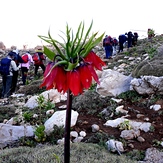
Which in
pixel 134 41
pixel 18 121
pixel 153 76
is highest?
pixel 134 41

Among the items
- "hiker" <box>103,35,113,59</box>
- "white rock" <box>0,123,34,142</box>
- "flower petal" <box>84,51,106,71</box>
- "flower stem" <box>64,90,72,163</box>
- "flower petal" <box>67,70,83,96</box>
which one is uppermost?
"hiker" <box>103,35,113,59</box>

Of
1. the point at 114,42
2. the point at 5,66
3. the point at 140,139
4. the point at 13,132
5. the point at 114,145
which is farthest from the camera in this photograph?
the point at 114,42

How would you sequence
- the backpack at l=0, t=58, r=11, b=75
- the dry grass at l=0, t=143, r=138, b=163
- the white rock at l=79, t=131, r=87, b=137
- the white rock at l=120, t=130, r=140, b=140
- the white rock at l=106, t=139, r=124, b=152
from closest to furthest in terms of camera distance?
1. the dry grass at l=0, t=143, r=138, b=163
2. the white rock at l=106, t=139, r=124, b=152
3. the white rock at l=120, t=130, r=140, b=140
4. the white rock at l=79, t=131, r=87, b=137
5. the backpack at l=0, t=58, r=11, b=75

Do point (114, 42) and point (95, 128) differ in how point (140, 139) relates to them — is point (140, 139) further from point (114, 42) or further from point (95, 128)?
point (114, 42)

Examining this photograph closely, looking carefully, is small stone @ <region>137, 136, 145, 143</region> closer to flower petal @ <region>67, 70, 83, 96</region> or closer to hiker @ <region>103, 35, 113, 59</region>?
flower petal @ <region>67, 70, 83, 96</region>

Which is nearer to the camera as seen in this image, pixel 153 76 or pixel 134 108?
pixel 134 108

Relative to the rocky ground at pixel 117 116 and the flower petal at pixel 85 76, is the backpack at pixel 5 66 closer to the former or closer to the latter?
the rocky ground at pixel 117 116

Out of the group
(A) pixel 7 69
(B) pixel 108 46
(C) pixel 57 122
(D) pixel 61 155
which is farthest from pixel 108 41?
(D) pixel 61 155

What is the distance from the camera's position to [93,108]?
6.64 meters

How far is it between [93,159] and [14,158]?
104cm

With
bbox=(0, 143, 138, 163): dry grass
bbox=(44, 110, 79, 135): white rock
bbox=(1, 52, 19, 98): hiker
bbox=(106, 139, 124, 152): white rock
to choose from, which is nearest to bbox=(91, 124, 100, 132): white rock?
bbox=(44, 110, 79, 135): white rock

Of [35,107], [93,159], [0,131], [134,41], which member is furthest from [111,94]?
[134,41]

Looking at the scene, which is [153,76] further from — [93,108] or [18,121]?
[18,121]

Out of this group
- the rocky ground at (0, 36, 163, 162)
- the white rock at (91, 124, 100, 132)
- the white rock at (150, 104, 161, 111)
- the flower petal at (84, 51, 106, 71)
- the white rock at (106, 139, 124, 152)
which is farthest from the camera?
the white rock at (150, 104, 161, 111)
